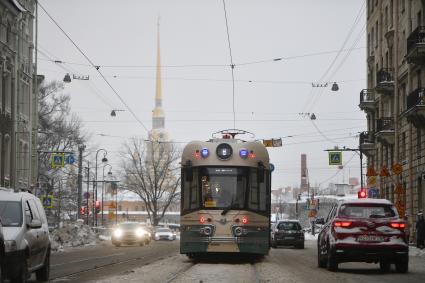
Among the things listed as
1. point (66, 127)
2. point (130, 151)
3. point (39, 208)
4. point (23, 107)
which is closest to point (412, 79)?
point (23, 107)

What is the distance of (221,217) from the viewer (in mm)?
23984

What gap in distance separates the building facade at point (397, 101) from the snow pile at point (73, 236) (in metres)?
16.0

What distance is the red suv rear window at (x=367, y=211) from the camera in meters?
20.1

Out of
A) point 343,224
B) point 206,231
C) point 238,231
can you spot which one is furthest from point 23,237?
point 238,231

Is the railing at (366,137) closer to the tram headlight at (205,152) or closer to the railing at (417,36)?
the railing at (417,36)

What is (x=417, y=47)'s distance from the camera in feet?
133

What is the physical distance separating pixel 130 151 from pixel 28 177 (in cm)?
5211

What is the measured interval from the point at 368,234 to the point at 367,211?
64cm

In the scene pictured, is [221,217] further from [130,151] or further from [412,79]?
[130,151]

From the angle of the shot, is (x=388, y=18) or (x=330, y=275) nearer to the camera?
(x=330, y=275)

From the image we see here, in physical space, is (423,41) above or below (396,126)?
above

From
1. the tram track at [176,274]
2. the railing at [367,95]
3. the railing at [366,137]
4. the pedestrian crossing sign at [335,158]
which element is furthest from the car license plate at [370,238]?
the railing at [367,95]

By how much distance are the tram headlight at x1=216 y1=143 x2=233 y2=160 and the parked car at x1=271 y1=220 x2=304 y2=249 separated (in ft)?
67.2

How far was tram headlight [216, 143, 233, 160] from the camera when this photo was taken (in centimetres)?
2462
